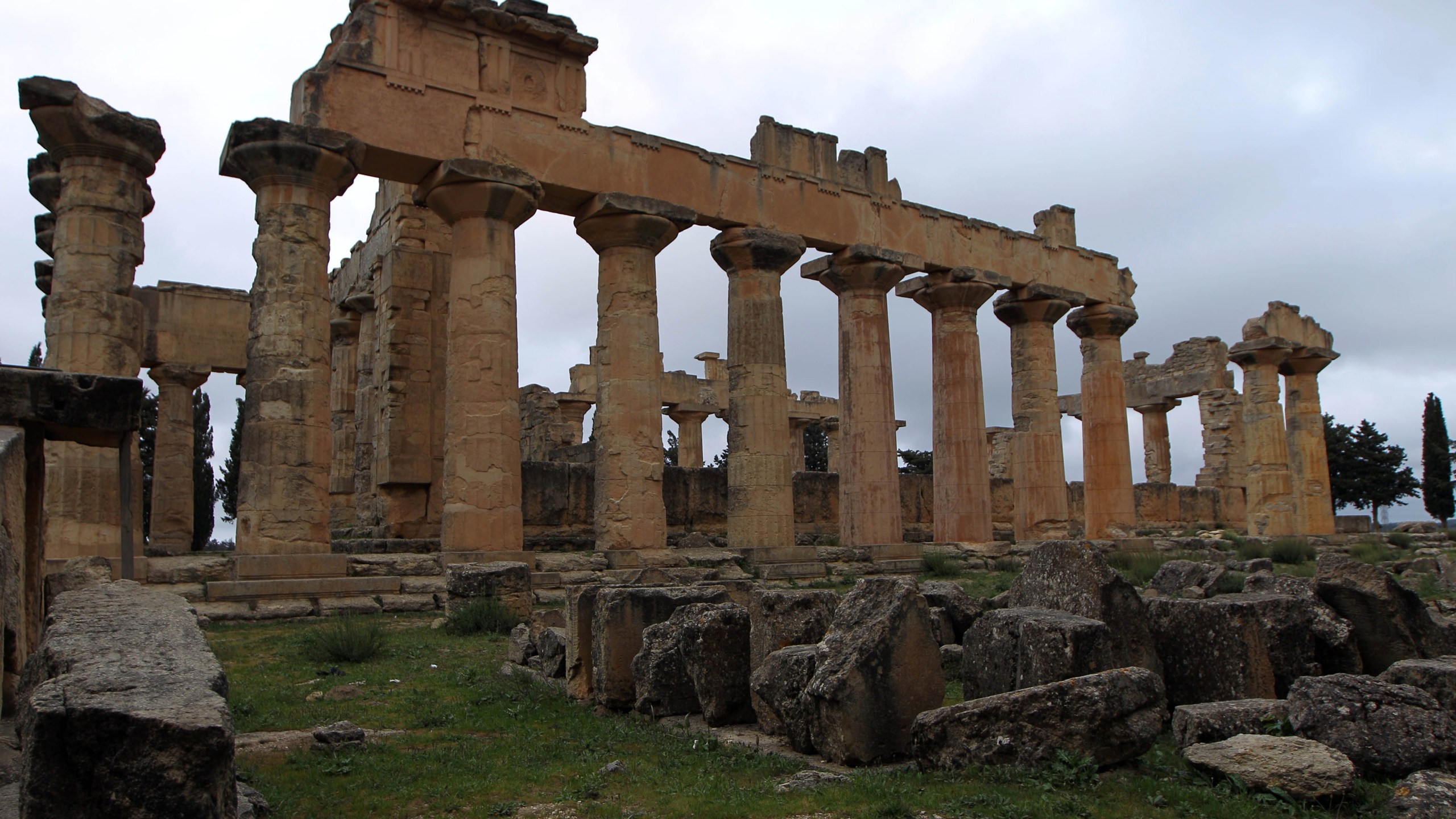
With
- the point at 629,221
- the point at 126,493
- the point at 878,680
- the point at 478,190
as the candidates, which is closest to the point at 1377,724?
the point at 878,680

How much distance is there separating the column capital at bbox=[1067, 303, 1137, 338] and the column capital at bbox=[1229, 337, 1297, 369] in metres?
6.00

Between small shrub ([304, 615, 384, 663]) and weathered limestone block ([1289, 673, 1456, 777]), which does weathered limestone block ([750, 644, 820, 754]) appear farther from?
small shrub ([304, 615, 384, 663])

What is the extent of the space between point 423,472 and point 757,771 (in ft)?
41.3

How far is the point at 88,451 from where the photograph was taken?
14930mm

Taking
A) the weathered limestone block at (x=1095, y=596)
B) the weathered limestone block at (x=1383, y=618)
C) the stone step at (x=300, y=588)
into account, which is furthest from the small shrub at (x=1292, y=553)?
the stone step at (x=300, y=588)

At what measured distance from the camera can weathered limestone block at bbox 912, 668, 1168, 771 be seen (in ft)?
17.2

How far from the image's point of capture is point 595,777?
18.2 feet

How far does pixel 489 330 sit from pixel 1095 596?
1027cm

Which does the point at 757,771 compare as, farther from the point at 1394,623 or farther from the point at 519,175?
the point at 519,175

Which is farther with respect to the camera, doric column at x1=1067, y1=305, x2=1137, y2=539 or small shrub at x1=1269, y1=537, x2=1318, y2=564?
doric column at x1=1067, y1=305, x2=1137, y2=539

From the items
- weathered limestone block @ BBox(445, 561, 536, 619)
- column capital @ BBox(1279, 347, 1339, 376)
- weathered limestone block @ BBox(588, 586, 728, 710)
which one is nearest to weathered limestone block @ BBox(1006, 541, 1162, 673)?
weathered limestone block @ BBox(588, 586, 728, 710)

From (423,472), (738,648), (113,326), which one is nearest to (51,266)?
(113,326)

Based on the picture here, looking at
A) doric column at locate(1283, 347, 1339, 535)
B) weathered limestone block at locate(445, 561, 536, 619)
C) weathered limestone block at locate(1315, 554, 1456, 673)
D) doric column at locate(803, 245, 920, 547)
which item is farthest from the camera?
doric column at locate(1283, 347, 1339, 535)

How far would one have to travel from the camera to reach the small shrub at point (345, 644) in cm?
951
